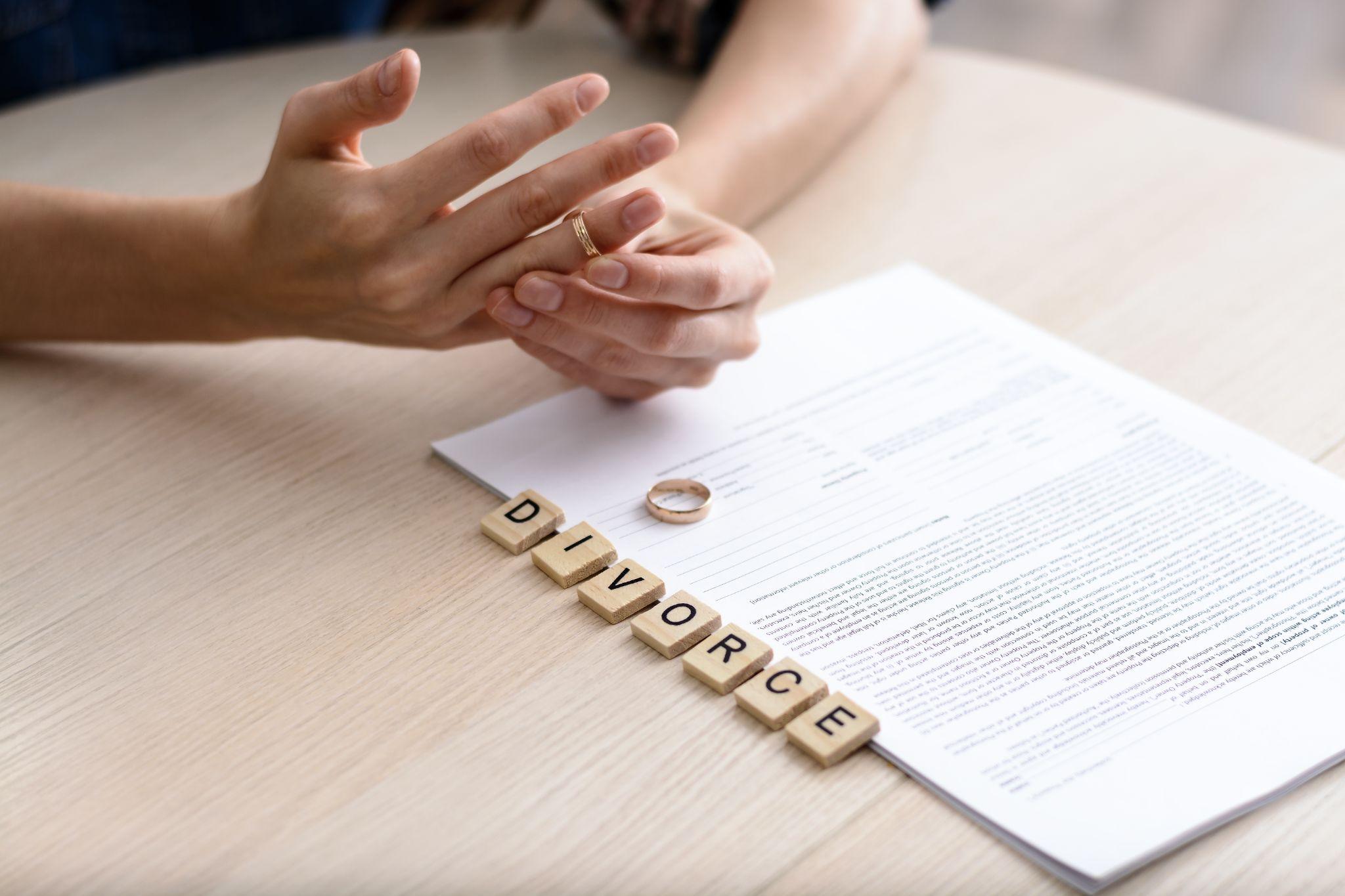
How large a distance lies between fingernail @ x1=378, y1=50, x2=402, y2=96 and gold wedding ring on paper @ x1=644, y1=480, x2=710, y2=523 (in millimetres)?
329

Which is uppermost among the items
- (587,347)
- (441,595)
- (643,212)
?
(643,212)

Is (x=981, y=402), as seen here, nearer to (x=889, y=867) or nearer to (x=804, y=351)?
(x=804, y=351)

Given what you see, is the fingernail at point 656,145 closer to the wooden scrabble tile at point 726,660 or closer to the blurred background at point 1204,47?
the wooden scrabble tile at point 726,660

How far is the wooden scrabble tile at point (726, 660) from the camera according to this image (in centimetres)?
67

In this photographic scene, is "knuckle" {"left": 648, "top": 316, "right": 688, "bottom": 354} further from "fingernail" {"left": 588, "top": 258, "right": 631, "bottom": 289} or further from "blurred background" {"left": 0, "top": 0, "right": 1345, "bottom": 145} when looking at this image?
"blurred background" {"left": 0, "top": 0, "right": 1345, "bottom": 145}

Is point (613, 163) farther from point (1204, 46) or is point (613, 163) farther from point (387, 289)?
point (1204, 46)

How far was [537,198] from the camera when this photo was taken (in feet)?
2.72

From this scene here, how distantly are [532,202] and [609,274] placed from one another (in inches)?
3.6

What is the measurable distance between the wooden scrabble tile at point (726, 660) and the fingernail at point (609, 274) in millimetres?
258

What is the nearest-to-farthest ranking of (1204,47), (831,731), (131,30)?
(831,731)
(131,30)
(1204,47)

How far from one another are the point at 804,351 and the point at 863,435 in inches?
5.3

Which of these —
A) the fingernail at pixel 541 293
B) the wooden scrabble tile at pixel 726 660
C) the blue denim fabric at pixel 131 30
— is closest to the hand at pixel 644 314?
the fingernail at pixel 541 293

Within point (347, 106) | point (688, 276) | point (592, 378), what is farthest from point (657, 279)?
point (347, 106)

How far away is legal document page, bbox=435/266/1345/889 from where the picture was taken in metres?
0.61
